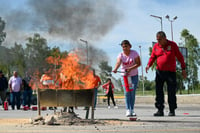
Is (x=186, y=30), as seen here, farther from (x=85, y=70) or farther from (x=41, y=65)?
(x=85, y=70)

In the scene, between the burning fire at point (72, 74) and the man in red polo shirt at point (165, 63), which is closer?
the burning fire at point (72, 74)

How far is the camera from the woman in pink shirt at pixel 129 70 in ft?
37.7

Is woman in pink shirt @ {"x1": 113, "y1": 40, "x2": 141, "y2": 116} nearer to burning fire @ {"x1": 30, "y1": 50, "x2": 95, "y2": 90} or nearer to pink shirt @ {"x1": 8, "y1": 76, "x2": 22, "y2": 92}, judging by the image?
burning fire @ {"x1": 30, "y1": 50, "x2": 95, "y2": 90}

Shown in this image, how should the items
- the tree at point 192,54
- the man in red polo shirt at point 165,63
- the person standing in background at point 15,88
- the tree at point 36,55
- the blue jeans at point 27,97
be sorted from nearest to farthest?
the man in red polo shirt at point 165,63 < the tree at point 36,55 < the person standing in background at point 15,88 < the blue jeans at point 27,97 < the tree at point 192,54

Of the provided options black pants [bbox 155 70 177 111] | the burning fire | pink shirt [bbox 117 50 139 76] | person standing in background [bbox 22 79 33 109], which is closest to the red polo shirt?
black pants [bbox 155 70 177 111]

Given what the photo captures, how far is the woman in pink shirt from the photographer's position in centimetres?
1150

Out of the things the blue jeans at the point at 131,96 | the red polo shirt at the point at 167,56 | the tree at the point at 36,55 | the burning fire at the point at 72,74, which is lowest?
the blue jeans at the point at 131,96

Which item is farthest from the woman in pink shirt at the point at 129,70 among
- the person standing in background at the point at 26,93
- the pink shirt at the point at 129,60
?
the person standing in background at the point at 26,93

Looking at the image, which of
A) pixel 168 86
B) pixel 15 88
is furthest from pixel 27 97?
pixel 168 86

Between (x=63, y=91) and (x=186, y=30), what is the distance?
50.7 meters

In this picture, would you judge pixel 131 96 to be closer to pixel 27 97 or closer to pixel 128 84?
pixel 128 84

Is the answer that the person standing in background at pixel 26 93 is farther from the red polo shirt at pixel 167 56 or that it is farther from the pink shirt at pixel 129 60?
the pink shirt at pixel 129 60

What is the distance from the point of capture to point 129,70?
11461 mm

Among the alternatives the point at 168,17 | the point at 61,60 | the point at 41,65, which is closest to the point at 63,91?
the point at 61,60
